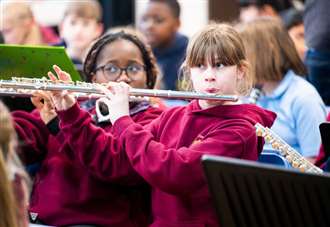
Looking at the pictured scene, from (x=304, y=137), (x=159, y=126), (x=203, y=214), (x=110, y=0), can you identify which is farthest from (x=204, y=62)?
(x=110, y=0)

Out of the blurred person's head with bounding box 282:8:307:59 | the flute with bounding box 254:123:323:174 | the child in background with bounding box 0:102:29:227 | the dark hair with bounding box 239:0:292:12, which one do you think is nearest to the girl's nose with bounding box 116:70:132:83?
the flute with bounding box 254:123:323:174

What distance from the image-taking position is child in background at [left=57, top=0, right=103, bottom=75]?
4.60 metres

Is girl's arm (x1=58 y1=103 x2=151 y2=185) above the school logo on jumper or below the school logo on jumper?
above

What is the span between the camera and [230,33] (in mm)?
2488

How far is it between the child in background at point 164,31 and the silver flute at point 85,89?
2.42m

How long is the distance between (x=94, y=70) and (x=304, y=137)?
900mm

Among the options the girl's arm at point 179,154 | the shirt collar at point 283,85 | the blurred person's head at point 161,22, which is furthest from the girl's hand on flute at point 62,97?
the blurred person's head at point 161,22

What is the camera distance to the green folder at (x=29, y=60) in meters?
2.59

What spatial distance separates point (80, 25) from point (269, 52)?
1.58m

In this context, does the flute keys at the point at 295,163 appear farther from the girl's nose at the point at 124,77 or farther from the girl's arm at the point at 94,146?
the girl's nose at the point at 124,77

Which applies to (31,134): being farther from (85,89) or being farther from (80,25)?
(80,25)

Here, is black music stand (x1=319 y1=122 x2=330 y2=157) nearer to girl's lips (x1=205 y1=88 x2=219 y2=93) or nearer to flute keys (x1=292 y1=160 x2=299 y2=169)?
flute keys (x1=292 y1=160 x2=299 y2=169)

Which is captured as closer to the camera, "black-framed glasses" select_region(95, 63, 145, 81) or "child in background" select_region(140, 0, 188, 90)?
"black-framed glasses" select_region(95, 63, 145, 81)

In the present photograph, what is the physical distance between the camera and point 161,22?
16.8 feet
